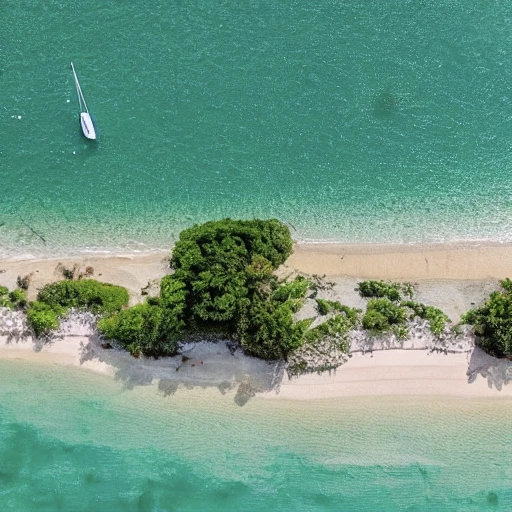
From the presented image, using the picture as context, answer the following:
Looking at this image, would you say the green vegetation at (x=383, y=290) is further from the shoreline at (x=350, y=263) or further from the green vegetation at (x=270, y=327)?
the green vegetation at (x=270, y=327)

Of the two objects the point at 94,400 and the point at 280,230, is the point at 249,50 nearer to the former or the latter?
the point at 280,230

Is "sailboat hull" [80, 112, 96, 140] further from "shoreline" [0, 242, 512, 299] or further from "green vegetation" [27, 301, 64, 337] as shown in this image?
"green vegetation" [27, 301, 64, 337]

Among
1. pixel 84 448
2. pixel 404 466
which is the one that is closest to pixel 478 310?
pixel 404 466

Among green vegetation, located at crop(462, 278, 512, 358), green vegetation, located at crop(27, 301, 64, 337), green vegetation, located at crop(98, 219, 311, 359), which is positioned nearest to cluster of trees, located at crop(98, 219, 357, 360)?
green vegetation, located at crop(98, 219, 311, 359)

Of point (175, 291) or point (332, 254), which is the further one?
point (332, 254)

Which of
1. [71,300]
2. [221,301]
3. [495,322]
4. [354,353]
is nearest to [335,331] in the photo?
[354,353]

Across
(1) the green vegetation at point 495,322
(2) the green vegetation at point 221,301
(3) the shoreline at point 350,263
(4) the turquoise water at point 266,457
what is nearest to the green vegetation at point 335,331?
(2) the green vegetation at point 221,301

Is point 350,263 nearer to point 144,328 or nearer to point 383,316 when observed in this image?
point 383,316

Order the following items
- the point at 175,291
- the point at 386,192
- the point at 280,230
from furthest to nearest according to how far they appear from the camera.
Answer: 1. the point at 386,192
2. the point at 280,230
3. the point at 175,291
